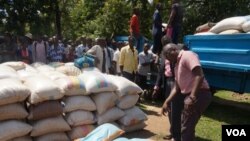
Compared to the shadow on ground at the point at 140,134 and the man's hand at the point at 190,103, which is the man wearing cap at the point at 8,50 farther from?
the man's hand at the point at 190,103

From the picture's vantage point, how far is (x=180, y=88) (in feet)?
15.6

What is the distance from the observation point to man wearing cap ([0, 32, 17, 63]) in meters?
11.2

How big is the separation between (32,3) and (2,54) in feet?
20.0

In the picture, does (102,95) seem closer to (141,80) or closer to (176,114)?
(176,114)

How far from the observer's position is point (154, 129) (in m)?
6.84

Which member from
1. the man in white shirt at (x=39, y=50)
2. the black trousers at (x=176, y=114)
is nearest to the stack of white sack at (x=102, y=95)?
the black trousers at (x=176, y=114)

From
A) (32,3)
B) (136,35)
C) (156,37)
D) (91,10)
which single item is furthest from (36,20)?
(156,37)

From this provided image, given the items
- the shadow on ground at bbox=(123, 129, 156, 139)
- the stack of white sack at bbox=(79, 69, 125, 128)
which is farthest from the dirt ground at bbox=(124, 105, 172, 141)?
the stack of white sack at bbox=(79, 69, 125, 128)

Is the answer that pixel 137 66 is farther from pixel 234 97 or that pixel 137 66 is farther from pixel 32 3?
pixel 32 3

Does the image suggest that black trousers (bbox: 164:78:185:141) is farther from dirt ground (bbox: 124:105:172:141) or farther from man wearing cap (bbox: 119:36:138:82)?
man wearing cap (bbox: 119:36:138:82)

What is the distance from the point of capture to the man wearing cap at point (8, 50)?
36.8 feet

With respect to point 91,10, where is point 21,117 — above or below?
below

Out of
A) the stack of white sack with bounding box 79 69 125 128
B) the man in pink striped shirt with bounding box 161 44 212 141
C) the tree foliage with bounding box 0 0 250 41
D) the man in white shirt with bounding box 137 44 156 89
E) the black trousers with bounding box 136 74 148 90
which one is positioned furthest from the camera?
the tree foliage with bounding box 0 0 250 41

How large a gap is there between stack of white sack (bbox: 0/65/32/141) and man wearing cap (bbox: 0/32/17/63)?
603 cm
